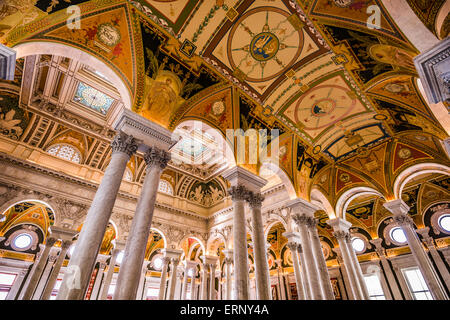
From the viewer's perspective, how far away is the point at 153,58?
638 centimetres

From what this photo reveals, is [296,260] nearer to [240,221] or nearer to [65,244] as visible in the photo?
[240,221]

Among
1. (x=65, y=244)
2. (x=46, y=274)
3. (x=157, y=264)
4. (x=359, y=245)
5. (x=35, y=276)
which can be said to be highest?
(x=359, y=245)

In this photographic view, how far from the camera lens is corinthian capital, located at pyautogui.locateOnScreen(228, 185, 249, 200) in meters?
7.11

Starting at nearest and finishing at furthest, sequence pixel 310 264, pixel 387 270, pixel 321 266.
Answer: pixel 310 264 < pixel 321 266 < pixel 387 270

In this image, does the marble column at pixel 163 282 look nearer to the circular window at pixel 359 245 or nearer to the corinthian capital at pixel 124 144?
the corinthian capital at pixel 124 144

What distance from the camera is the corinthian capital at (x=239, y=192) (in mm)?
7113

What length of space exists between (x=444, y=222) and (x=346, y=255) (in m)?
8.12

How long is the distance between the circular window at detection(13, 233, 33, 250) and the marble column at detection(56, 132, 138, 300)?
627 inches

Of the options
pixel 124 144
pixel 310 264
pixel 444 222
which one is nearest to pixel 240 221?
pixel 310 264

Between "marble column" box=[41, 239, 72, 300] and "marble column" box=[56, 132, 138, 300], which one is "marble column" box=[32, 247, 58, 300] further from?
"marble column" box=[56, 132, 138, 300]

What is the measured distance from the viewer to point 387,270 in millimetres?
15055

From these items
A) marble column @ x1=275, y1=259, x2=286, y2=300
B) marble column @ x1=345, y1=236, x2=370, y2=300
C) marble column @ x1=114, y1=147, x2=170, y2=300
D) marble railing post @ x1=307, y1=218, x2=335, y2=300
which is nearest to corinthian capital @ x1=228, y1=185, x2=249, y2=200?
marble column @ x1=114, y1=147, x2=170, y2=300

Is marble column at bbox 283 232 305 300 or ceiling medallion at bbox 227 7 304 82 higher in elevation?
ceiling medallion at bbox 227 7 304 82
